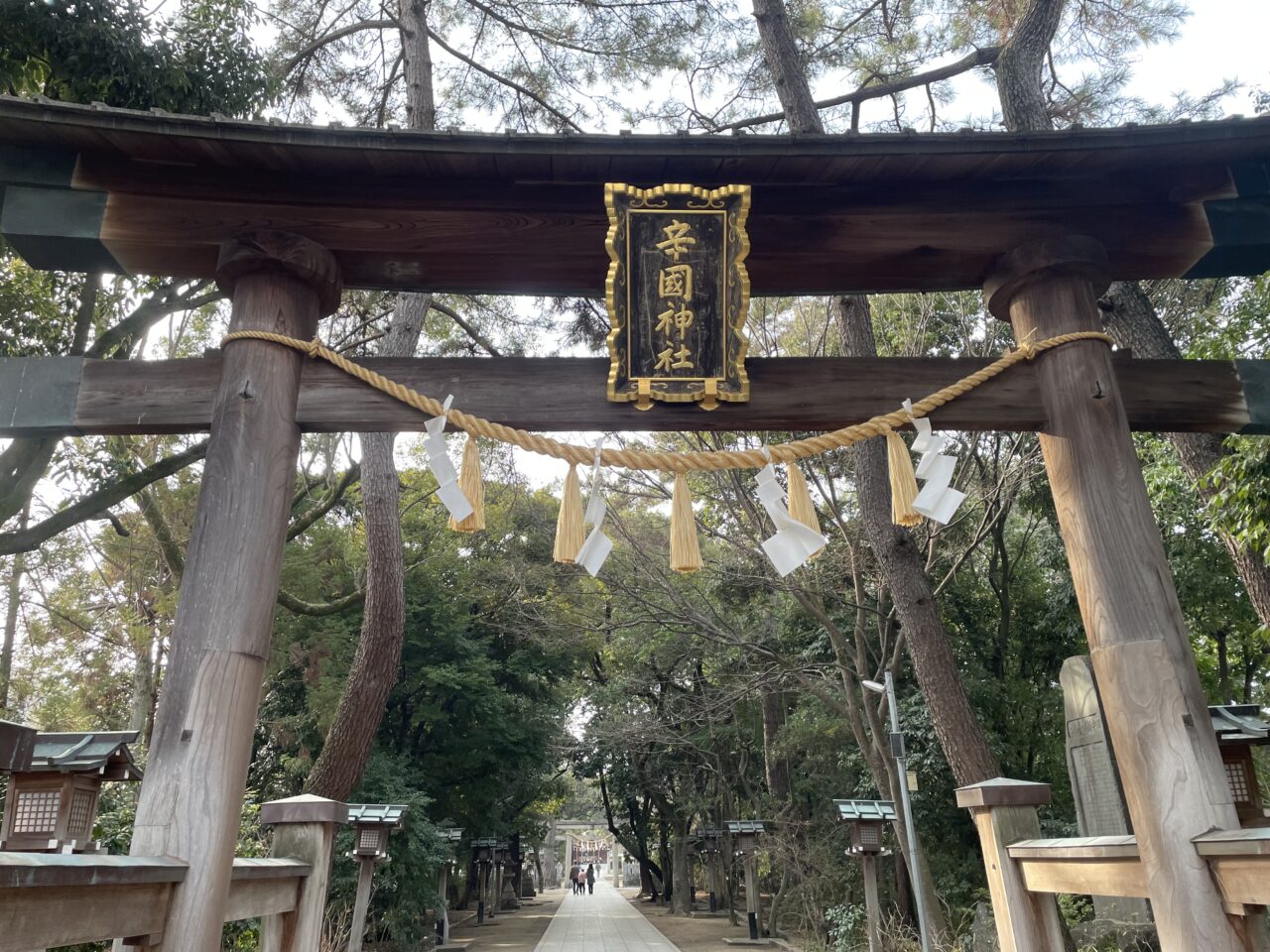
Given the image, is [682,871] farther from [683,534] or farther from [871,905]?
[683,534]

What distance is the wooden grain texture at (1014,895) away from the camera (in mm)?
3365

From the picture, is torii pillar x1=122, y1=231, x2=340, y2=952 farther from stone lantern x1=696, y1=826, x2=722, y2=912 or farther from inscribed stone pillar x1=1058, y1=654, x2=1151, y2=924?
stone lantern x1=696, y1=826, x2=722, y2=912

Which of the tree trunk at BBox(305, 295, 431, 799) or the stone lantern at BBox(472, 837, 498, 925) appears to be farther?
the stone lantern at BBox(472, 837, 498, 925)

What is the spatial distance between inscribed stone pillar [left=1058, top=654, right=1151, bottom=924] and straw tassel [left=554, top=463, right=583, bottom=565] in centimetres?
701

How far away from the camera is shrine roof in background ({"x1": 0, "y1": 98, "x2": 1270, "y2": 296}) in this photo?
3.03 m

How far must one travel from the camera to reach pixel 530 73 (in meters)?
9.22

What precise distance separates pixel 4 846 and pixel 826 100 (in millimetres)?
8644

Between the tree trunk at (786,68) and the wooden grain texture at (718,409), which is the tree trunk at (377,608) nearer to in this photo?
the tree trunk at (786,68)

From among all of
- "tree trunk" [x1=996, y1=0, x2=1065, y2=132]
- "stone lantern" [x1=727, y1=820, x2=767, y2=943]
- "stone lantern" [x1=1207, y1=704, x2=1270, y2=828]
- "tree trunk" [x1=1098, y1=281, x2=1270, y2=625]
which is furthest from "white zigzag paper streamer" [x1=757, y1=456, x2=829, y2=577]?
"stone lantern" [x1=727, y1=820, x2=767, y2=943]

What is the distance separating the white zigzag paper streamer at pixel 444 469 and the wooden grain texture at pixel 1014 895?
255cm

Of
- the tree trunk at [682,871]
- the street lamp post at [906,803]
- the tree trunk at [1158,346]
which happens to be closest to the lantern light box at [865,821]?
the street lamp post at [906,803]

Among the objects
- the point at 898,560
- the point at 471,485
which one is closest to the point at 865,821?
the point at 898,560

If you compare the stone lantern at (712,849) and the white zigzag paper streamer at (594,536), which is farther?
the stone lantern at (712,849)

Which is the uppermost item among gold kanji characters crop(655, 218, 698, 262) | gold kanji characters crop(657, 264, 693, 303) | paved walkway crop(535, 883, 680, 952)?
gold kanji characters crop(655, 218, 698, 262)
